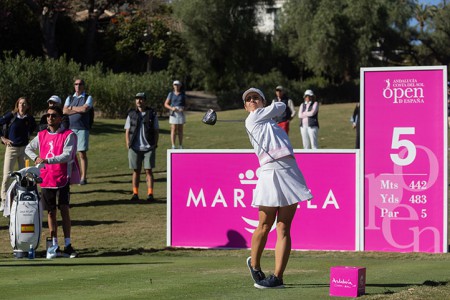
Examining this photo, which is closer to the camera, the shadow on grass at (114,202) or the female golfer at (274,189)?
the female golfer at (274,189)

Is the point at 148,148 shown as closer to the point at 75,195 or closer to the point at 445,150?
the point at 75,195

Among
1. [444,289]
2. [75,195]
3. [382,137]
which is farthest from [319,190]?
[75,195]

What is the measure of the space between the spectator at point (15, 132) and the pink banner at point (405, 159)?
614 centimetres

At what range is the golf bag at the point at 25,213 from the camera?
1180 cm

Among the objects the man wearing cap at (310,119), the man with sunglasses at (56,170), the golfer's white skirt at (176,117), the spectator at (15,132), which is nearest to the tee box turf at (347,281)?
the man with sunglasses at (56,170)

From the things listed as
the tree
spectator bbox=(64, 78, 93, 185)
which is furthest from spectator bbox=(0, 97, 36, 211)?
the tree

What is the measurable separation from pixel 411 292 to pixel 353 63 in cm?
5834

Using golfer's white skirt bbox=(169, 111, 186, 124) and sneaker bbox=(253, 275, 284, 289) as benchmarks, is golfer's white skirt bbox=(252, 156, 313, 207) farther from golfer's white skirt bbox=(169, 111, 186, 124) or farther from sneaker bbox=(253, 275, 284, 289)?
golfer's white skirt bbox=(169, 111, 186, 124)

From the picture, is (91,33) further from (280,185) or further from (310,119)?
(280,185)

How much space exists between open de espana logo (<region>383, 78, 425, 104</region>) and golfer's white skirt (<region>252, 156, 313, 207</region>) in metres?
4.00

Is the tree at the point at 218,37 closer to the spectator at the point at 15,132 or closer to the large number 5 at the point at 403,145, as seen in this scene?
the spectator at the point at 15,132

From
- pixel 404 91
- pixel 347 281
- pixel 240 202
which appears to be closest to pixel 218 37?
pixel 240 202

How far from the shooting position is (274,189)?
848 cm

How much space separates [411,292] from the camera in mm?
8141
